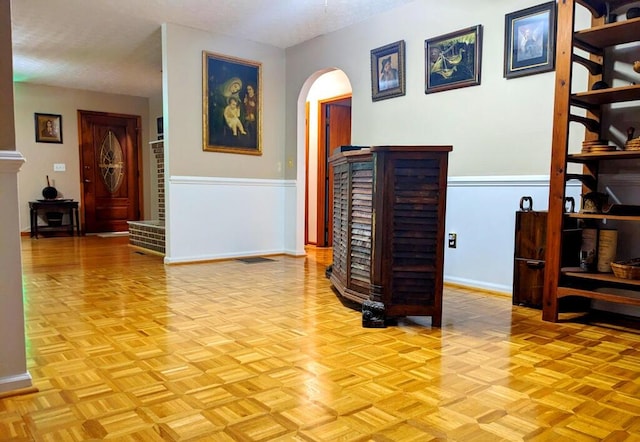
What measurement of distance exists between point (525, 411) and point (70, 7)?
453 centimetres

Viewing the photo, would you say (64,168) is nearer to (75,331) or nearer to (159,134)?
(159,134)

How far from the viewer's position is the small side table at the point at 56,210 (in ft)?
22.2

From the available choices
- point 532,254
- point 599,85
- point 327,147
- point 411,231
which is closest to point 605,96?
point 599,85

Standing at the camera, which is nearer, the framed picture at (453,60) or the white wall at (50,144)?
the framed picture at (453,60)

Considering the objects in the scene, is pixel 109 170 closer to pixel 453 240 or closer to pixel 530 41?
pixel 453 240

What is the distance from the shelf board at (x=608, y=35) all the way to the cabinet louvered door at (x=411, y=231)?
1.08 meters

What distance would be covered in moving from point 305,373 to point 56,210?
664 centimetres

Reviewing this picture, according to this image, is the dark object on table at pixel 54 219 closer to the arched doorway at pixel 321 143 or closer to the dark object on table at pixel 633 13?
the arched doorway at pixel 321 143

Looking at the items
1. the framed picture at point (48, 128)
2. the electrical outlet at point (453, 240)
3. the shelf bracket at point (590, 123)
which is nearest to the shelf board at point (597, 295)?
the shelf bracket at point (590, 123)

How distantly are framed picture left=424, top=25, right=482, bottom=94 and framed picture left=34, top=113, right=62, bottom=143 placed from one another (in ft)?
19.7

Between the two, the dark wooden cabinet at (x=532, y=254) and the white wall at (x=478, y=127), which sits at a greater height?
the white wall at (x=478, y=127)

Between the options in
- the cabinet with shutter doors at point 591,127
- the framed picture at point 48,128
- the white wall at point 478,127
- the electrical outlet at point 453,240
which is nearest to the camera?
the cabinet with shutter doors at point 591,127

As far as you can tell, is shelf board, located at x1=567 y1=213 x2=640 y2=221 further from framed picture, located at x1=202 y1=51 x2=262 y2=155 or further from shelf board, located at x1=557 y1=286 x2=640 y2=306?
framed picture, located at x1=202 y1=51 x2=262 y2=155

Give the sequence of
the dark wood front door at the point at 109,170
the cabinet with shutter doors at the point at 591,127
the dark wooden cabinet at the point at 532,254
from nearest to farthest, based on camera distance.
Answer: the cabinet with shutter doors at the point at 591,127 < the dark wooden cabinet at the point at 532,254 < the dark wood front door at the point at 109,170
